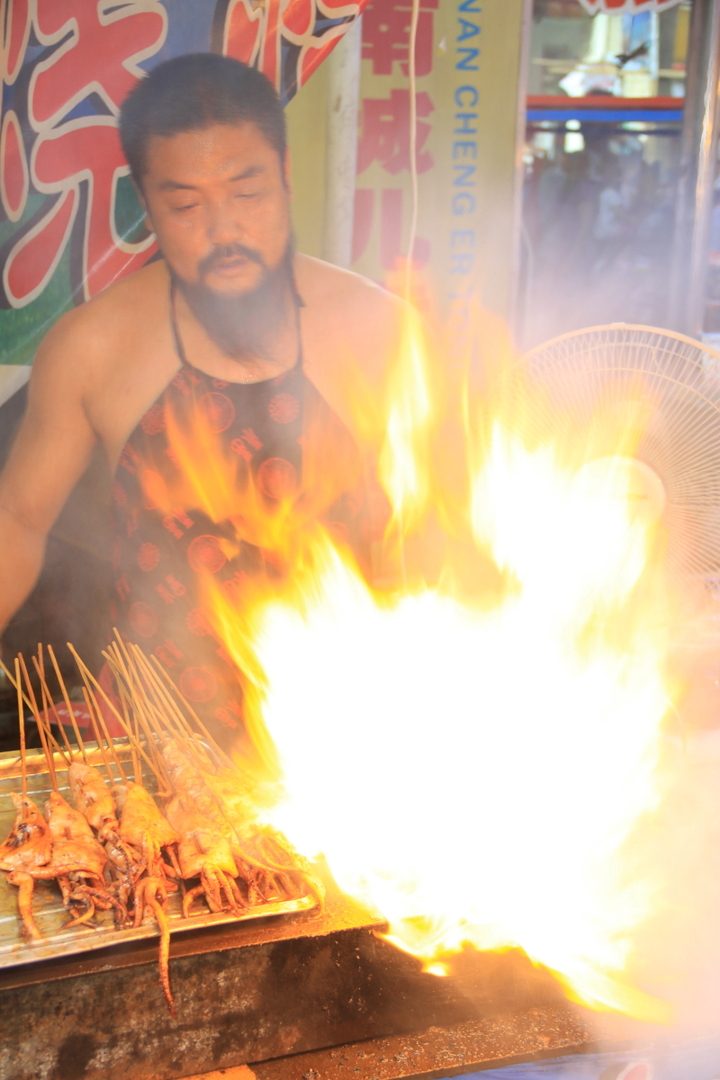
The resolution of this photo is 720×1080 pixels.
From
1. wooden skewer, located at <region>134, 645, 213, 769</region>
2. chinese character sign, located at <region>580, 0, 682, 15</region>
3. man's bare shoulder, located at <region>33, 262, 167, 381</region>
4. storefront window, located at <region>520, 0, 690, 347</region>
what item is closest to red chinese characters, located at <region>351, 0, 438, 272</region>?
man's bare shoulder, located at <region>33, 262, 167, 381</region>

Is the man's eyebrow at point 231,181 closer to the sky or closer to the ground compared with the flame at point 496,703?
closer to the sky

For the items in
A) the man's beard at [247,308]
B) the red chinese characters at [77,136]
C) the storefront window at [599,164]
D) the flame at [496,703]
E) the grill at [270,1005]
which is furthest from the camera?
the storefront window at [599,164]

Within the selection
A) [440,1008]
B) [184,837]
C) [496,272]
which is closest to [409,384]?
[496,272]

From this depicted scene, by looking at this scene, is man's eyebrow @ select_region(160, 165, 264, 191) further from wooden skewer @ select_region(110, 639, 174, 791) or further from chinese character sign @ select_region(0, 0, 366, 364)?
wooden skewer @ select_region(110, 639, 174, 791)

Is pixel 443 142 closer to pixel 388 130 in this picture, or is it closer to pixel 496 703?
pixel 388 130

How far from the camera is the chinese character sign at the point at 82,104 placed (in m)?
3.04

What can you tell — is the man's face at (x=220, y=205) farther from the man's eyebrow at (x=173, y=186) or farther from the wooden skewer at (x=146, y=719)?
the wooden skewer at (x=146, y=719)

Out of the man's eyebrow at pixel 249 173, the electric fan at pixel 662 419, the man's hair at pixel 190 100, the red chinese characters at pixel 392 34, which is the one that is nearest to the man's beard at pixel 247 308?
the man's eyebrow at pixel 249 173

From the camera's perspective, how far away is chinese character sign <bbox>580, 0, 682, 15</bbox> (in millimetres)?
4109

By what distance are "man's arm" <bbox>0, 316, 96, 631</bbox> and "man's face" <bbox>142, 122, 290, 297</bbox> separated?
1.91 ft

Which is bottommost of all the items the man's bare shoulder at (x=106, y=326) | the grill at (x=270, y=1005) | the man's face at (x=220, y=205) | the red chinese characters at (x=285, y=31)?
the grill at (x=270, y=1005)

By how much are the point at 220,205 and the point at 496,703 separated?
2.25 metres

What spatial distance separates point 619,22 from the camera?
510 cm

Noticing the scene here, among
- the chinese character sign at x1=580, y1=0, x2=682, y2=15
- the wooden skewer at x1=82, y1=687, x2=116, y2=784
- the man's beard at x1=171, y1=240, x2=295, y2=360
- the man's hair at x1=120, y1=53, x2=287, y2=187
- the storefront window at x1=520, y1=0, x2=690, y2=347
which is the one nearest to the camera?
the wooden skewer at x1=82, y1=687, x2=116, y2=784
